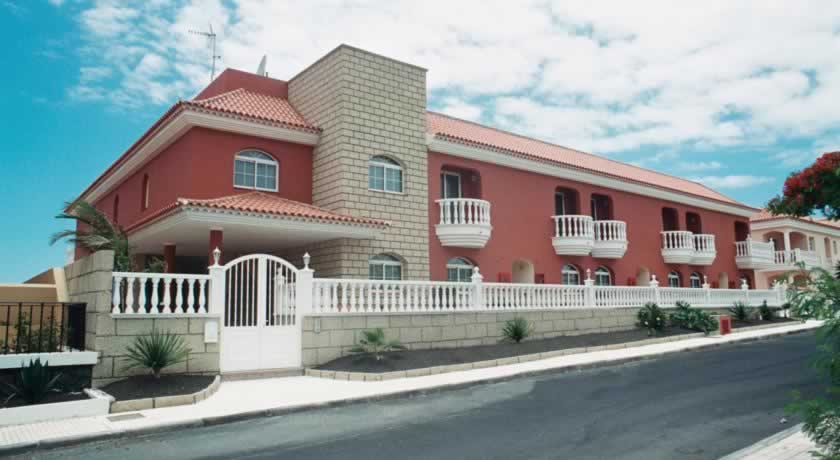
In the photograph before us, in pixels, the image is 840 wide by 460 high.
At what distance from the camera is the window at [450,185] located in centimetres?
2128

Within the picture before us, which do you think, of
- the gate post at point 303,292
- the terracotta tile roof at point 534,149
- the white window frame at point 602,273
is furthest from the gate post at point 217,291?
the white window frame at point 602,273

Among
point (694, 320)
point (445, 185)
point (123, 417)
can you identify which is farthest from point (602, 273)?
point (123, 417)

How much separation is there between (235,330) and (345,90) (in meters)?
8.24

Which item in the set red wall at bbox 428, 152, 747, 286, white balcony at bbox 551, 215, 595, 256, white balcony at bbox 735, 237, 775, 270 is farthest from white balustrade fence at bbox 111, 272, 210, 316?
white balcony at bbox 735, 237, 775, 270

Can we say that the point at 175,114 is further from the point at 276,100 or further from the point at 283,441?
the point at 283,441

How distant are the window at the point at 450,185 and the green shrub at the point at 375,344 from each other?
843 centimetres

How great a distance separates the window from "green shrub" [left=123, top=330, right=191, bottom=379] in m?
12.0

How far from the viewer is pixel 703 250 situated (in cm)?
2975

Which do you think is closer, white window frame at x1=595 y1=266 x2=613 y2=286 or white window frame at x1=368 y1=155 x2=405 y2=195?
white window frame at x1=368 y1=155 x2=405 y2=195

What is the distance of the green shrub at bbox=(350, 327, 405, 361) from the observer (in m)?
13.2

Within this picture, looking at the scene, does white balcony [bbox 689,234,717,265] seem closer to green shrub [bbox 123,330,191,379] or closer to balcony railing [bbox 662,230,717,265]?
balcony railing [bbox 662,230,717,265]

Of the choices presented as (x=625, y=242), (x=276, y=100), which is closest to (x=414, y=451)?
(x=276, y=100)

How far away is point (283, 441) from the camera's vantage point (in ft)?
25.1

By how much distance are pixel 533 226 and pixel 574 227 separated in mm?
1966
